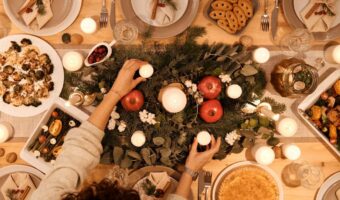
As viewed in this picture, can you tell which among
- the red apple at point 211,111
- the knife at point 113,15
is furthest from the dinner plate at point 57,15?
the red apple at point 211,111

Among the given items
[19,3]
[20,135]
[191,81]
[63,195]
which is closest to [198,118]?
[191,81]

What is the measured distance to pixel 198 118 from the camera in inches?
51.5

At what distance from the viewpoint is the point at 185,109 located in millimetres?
1296

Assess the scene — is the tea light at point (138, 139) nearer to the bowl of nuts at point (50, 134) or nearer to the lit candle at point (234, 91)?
the bowl of nuts at point (50, 134)

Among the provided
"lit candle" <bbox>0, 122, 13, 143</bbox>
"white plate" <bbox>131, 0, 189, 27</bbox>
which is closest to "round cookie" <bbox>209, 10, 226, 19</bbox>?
"white plate" <bbox>131, 0, 189, 27</bbox>

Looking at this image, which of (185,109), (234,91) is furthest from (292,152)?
(185,109)

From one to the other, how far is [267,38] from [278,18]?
9 centimetres

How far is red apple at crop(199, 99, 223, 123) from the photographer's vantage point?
4.11ft

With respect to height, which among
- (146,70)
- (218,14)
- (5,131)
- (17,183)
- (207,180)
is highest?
(218,14)

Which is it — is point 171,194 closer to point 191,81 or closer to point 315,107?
point 191,81

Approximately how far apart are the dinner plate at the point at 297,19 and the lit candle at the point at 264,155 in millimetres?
475

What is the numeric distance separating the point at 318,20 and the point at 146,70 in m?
0.69

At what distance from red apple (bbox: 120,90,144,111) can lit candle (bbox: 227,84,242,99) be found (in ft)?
1.06

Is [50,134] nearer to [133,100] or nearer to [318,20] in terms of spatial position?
[133,100]
